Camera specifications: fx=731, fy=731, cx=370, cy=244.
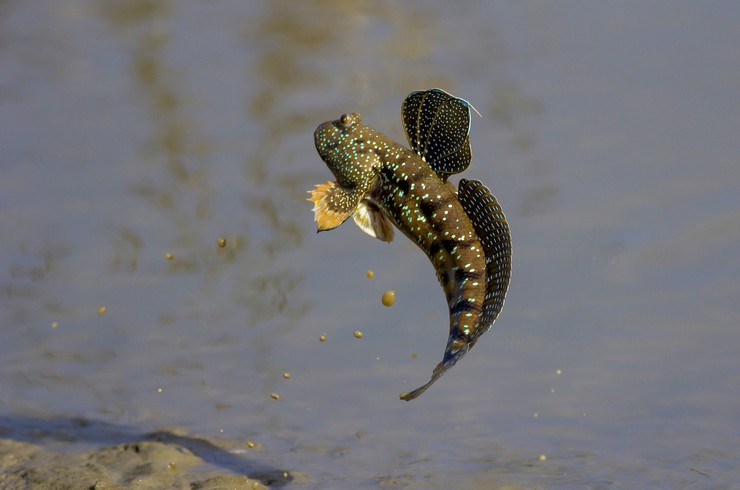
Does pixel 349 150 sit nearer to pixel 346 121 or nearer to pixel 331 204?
pixel 346 121

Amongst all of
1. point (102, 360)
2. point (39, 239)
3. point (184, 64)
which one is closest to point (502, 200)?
point (184, 64)

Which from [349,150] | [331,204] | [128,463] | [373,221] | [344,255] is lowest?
[128,463]

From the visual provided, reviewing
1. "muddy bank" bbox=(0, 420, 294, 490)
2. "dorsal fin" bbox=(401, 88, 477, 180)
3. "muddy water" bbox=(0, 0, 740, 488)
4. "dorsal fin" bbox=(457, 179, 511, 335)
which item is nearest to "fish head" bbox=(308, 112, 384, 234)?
"dorsal fin" bbox=(401, 88, 477, 180)

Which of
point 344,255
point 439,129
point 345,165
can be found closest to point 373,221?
point 345,165

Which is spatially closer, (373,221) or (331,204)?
(331,204)

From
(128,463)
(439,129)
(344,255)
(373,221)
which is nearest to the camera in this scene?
(439,129)

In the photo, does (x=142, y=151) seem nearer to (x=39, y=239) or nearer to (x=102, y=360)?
(x=39, y=239)

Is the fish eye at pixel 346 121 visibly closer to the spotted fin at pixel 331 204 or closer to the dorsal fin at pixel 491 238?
the spotted fin at pixel 331 204

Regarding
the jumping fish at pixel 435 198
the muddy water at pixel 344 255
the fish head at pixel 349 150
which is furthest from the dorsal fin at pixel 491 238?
the muddy water at pixel 344 255
